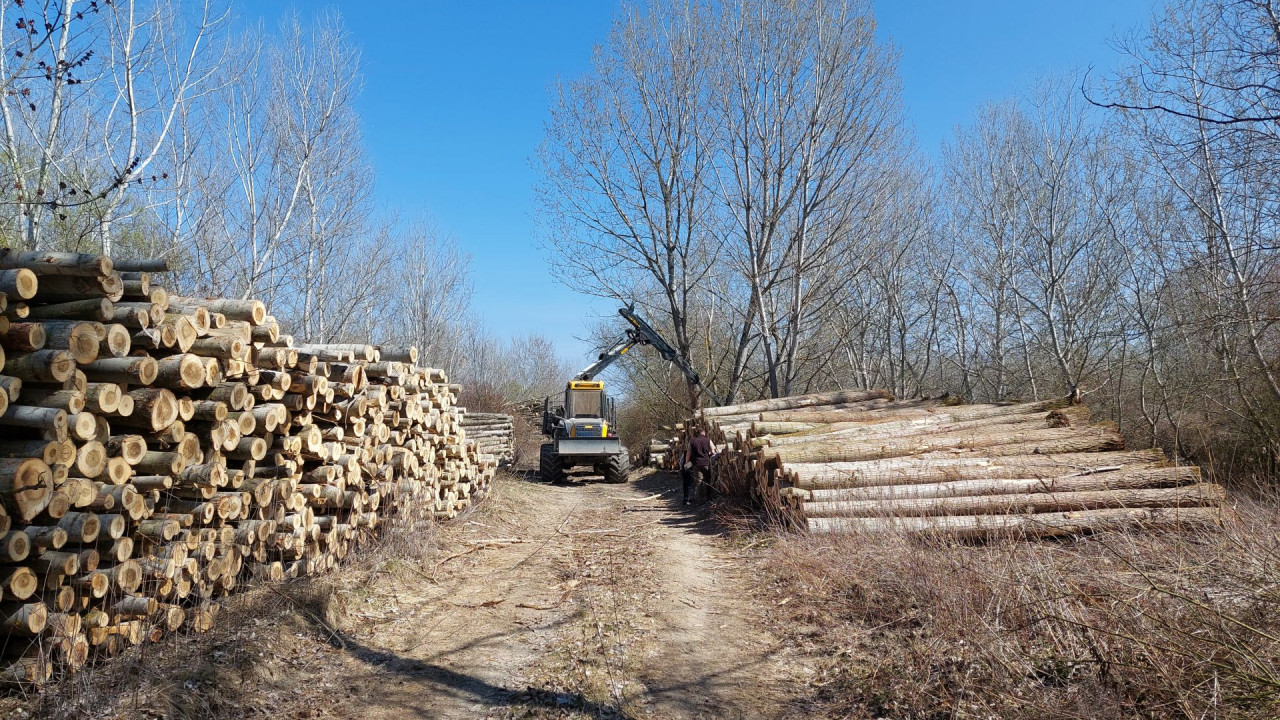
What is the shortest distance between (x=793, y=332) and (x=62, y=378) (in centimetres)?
1622

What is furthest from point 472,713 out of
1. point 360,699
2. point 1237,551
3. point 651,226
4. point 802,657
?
point 651,226

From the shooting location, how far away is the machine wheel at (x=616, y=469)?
18172 millimetres

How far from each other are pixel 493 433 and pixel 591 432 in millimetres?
5136

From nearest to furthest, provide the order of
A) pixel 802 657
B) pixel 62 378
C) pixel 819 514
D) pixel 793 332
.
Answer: pixel 62 378 < pixel 802 657 < pixel 819 514 < pixel 793 332

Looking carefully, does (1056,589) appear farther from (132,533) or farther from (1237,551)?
(132,533)

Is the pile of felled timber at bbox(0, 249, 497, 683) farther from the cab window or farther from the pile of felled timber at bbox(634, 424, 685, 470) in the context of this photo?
the pile of felled timber at bbox(634, 424, 685, 470)

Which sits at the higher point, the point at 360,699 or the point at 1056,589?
the point at 1056,589

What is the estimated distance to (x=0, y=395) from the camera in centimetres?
375

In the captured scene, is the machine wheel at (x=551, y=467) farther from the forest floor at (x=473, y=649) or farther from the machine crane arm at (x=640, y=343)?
the forest floor at (x=473, y=649)

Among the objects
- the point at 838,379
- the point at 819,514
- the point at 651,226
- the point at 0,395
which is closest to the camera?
the point at 0,395

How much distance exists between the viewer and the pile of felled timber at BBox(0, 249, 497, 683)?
3.94 meters

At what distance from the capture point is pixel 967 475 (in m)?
8.95

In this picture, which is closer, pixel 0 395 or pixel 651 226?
pixel 0 395

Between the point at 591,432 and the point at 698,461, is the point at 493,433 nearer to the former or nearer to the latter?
the point at 591,432
